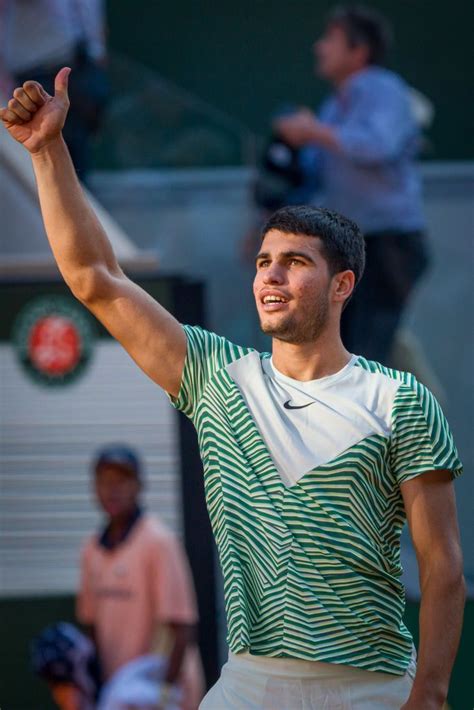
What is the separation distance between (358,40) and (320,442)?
13.2ft

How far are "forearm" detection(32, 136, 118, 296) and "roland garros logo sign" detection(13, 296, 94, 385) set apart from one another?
10.4 feet

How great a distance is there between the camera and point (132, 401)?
6031mm

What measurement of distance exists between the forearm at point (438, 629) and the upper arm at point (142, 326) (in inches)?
29.4

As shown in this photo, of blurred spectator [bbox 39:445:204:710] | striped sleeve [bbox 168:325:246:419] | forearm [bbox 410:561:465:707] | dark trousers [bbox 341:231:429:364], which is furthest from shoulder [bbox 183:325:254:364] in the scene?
dark trousers [bbox 341:231:429:364]

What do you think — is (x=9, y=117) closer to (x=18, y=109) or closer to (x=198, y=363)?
(x=18, y=109)

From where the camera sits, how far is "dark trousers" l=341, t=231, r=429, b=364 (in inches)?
247

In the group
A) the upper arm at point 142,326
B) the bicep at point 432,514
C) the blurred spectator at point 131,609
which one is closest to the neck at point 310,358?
the upper arm at point 142,326

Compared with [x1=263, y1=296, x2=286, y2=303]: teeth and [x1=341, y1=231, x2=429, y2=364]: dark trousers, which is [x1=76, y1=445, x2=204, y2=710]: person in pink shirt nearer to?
[x1=341, y1=231, x2=429, y2=364]: dark trousers

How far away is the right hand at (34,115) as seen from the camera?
2873 mm

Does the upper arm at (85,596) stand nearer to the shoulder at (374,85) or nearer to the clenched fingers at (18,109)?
the shoulder at (374,85)

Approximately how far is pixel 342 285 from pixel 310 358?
19 cm

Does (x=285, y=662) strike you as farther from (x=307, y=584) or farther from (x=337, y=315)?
(x=337, y=315)

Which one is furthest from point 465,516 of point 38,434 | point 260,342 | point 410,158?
point 38,434

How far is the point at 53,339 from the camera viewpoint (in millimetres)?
6098
